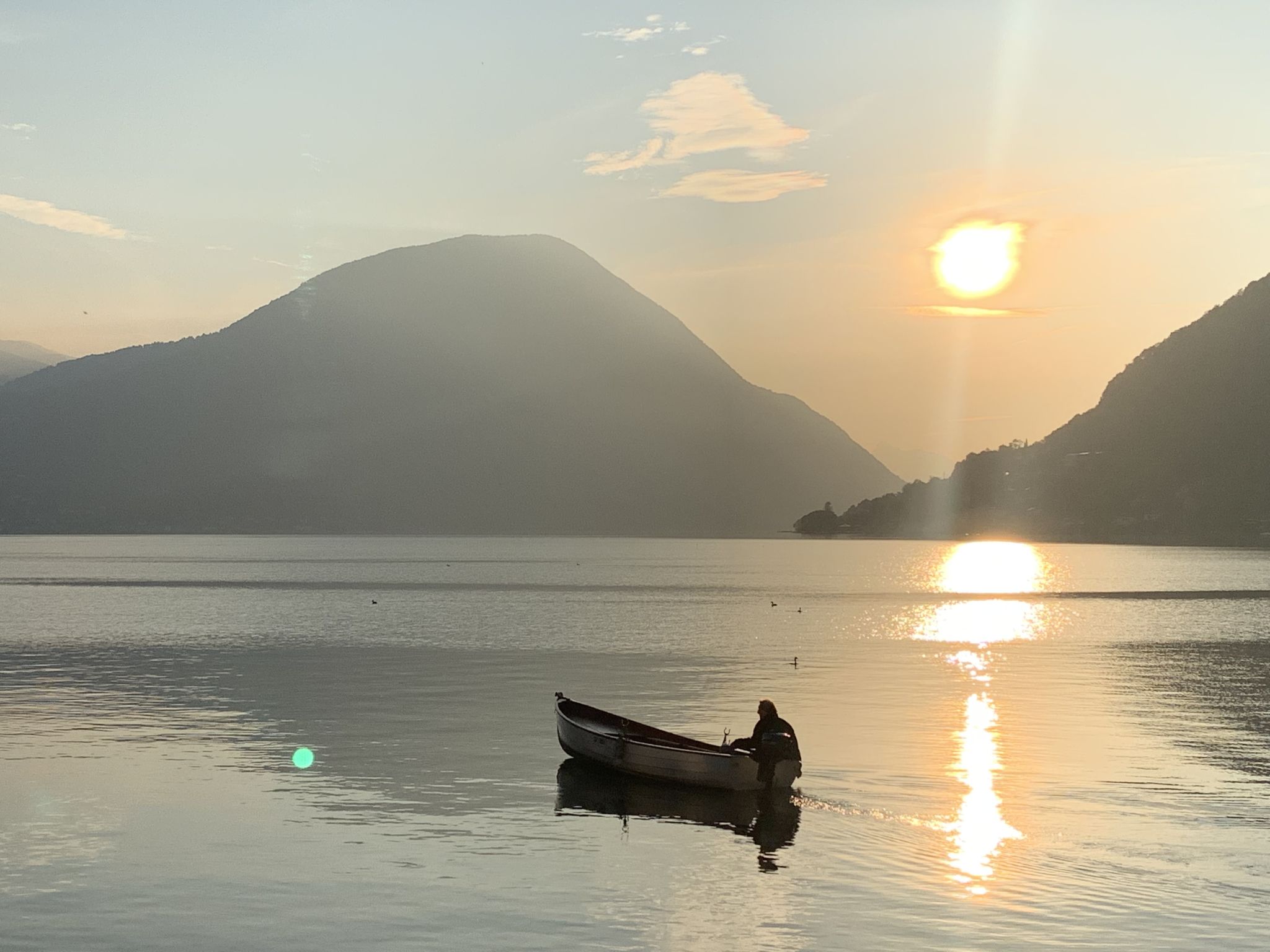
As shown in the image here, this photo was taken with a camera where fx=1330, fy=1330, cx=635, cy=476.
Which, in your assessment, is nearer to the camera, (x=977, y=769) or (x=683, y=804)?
(x=683, y=804)

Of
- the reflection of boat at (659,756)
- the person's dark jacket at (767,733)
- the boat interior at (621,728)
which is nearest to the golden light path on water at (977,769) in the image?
the person's dark jacket at (767,733)

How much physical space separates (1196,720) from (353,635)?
206 feet

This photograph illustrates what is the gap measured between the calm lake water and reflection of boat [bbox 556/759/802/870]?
16 cm

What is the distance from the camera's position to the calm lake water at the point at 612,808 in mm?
26125

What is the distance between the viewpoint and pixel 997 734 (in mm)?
51625

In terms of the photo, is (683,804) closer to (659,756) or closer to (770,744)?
(659,756)

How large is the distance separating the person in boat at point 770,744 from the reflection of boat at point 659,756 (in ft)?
0.45

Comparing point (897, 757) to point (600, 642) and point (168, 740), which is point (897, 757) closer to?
point (168, 740)

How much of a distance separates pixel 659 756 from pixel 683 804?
5.72ft

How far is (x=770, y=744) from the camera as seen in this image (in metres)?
38.1

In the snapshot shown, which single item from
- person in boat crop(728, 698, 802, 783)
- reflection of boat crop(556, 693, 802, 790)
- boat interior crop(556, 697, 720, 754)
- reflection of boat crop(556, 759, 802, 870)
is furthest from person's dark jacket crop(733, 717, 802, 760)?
reflection of boat crop(556, 759, 802, 870)

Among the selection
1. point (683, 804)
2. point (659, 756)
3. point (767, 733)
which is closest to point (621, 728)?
point (659, 756)

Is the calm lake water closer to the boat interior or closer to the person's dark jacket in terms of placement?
the boat interior

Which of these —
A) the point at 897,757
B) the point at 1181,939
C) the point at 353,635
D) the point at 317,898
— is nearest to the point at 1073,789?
the point at 897,757
